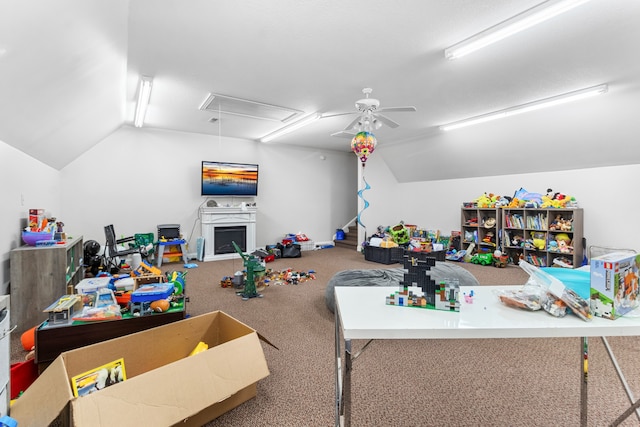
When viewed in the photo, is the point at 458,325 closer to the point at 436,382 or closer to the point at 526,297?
the point at 526,297

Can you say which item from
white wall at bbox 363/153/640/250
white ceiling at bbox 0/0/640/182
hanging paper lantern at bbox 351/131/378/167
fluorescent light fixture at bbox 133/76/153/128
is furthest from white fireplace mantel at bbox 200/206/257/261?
hanging paper lantern at bbox 351/131/378/167

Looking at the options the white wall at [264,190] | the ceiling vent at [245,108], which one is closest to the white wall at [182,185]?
the white wall at [264,190]

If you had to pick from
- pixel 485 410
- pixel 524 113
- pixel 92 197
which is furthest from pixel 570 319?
pixel 92 197

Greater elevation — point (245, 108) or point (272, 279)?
point (245, 108)

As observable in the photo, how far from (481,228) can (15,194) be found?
7.26 m

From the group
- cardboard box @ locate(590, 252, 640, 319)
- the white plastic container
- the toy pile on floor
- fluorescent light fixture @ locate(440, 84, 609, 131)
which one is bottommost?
the toy pile on floor

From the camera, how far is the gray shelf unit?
2.76m

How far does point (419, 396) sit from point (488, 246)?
16.8 ft

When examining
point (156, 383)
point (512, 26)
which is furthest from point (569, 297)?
point (512, 26)

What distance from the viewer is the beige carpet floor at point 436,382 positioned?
1.70 metres

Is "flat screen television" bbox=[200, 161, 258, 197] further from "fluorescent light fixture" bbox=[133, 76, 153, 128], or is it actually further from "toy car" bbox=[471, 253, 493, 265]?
"toy car" bbox=[471, 253, 493, 265]

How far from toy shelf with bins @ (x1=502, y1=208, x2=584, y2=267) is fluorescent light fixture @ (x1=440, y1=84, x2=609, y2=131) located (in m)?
1.86

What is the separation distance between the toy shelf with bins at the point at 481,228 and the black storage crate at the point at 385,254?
1.56 metres

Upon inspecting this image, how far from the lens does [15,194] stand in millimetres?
3008
